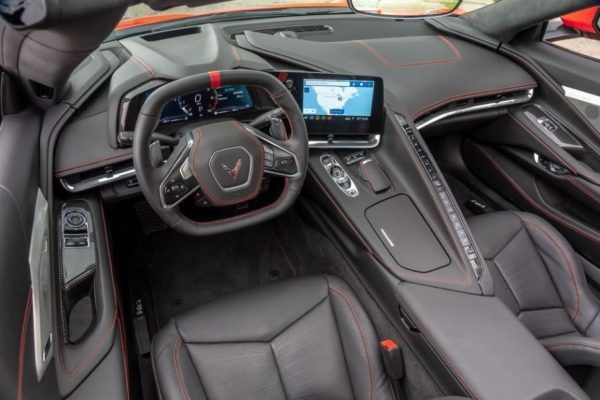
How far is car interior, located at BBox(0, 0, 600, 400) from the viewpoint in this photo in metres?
1.32

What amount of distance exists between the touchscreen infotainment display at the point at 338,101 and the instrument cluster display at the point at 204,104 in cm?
15

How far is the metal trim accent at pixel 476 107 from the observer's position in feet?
7.12

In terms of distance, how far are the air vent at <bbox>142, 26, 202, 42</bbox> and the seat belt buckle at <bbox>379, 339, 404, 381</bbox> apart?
122 centimetres

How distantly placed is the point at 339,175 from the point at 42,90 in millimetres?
983

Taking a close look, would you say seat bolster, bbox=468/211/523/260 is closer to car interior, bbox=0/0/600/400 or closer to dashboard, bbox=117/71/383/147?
car interior, bbox=0/0/600/400

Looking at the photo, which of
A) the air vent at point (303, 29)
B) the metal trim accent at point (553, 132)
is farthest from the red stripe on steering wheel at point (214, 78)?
the metal trim accent at point (553, 132)

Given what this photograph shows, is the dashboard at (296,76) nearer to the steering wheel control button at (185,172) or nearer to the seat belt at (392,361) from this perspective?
the steering wheel control button at (185,172)

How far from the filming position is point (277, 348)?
157cm

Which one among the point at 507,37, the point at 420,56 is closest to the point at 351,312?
the point at 420,56

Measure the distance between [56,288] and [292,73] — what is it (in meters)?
0.94

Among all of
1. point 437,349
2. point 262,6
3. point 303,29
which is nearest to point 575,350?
point 437,349

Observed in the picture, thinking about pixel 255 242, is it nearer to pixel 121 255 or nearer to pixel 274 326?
pixel 121 255

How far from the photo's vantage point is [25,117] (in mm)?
1500

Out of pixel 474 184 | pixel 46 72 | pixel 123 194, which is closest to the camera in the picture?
pixel 46 72
